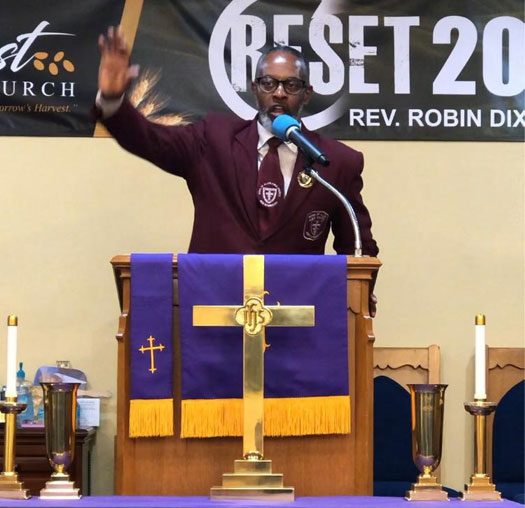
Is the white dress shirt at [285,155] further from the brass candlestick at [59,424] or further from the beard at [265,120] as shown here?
the brass candlestick at [59,424]

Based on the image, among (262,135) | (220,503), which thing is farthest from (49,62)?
(220,503)

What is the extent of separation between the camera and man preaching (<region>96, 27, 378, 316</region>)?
3828mm

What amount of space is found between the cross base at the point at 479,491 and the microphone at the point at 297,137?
3.10ft

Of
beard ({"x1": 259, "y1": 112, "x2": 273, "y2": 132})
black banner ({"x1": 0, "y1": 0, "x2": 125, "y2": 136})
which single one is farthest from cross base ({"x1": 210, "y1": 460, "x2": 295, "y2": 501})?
black banner ({"x1": 0, "y1": 0, "x2": 125, "y2": 136})

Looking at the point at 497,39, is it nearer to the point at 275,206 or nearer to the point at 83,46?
the point at 83,46

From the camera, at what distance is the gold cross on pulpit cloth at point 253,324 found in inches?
117

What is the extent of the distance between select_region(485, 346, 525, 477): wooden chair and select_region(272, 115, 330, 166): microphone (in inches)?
112

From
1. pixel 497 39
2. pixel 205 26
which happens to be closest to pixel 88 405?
pixel 205 26

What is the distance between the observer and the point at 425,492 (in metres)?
2.86

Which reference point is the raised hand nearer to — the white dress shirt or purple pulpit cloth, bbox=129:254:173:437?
purple pulpit cloth, bbox=129:254:173:437

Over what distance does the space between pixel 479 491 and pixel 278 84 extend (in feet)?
5.33

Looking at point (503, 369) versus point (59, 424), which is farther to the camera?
point (503, 369)

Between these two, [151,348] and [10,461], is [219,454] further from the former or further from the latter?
[10,461]

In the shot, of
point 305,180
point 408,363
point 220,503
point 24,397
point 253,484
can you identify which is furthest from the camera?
point 408,363
